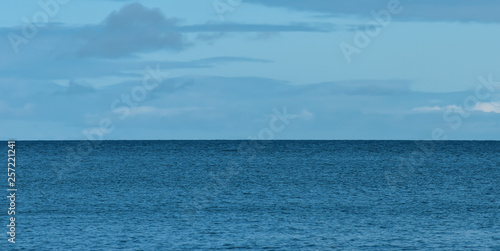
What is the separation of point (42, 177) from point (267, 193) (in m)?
37.1

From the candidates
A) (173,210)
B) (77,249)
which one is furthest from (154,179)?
(77,249)

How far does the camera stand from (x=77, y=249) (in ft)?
154

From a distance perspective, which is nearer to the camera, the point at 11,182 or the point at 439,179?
the point at 11,182

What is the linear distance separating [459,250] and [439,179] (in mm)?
53110

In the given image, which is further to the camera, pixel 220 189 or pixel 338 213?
pixel 220 189

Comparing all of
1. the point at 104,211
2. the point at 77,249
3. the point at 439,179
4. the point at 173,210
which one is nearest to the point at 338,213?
the point at 173,210

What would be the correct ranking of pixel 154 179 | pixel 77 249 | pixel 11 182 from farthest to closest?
1. pixel 154 179
2. pixel 11 182
3. pixel 77 249

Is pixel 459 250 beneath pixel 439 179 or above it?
beneath

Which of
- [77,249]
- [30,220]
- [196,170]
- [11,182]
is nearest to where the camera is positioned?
[77,249]

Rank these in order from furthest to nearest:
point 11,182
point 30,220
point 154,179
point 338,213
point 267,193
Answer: point 154,179 → point 11,182 → point 267,193 → point 338,213 → point 30,220

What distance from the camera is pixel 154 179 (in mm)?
97938

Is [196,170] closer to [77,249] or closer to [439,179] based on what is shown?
[439,179]

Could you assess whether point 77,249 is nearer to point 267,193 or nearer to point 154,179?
point 267,193

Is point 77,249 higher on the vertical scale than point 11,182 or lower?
lower
